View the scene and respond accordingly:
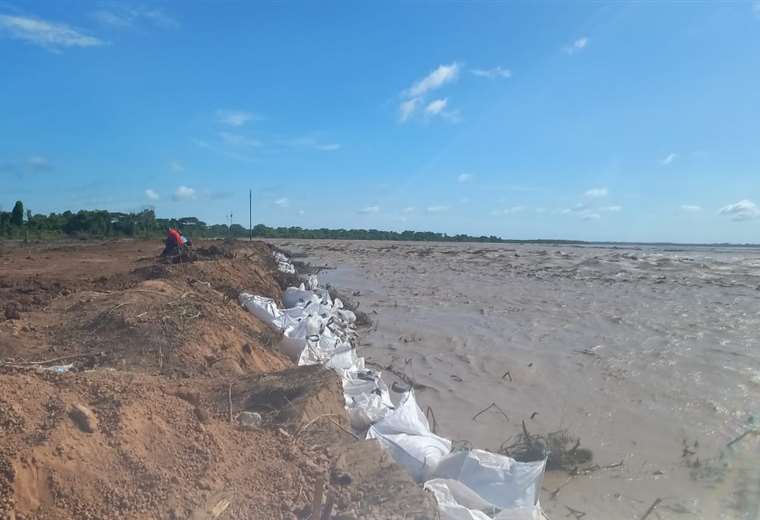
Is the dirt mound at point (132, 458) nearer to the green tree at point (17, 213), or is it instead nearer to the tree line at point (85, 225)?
the tree line at point (85, 225)

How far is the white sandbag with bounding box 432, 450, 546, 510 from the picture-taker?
283cm

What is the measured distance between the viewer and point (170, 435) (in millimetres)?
2635

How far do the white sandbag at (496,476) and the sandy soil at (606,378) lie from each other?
51cm

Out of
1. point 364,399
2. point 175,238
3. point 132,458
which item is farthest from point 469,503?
point 175,238

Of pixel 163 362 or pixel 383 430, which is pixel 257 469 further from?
pixel 163 362

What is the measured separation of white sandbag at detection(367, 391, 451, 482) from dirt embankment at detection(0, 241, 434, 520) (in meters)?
0.18

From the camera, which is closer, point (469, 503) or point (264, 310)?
point (469, 503)

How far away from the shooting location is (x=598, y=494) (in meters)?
3.54

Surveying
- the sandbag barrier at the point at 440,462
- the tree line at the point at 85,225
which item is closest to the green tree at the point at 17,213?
the tree line at the point at 85,225

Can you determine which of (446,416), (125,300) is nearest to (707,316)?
(446,416)

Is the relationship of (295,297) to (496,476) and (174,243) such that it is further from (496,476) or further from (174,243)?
(496,476)

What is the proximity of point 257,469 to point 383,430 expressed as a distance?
98cm

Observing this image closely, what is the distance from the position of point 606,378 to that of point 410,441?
11.4 ft

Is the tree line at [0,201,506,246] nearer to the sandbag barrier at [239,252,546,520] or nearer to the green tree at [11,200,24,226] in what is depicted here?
the green tree at [11,200,24,226]
